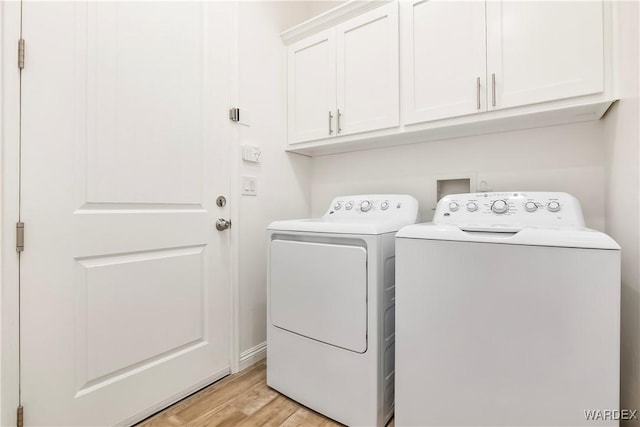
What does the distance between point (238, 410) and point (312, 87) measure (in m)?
1.84

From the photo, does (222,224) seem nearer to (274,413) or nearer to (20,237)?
(20,237)

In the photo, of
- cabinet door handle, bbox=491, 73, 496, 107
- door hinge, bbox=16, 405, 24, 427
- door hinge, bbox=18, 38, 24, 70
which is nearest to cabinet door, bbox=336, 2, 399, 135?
cabinet door handle, bbox=491, 73, 496, 107

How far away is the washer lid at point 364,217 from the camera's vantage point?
1279 mm

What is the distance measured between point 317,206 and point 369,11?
4.18ft

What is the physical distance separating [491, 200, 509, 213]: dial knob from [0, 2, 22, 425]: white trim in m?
1.84

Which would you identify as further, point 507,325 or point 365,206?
point 365,206

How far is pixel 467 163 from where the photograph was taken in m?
1.68

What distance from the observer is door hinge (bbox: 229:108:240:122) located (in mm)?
1697

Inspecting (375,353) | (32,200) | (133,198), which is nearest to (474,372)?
(375,353)

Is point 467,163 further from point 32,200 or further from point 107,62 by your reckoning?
point 32,200

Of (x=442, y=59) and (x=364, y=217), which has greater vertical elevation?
(x=442, y=59)

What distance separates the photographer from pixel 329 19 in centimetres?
180

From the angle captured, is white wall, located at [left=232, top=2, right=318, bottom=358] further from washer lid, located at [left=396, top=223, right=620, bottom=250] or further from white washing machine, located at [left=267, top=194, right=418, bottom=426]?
washer lid, located at [left=396, top=223, right=620, bottom=250]

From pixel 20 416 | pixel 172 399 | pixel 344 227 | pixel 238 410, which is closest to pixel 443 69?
pixel 344 227
